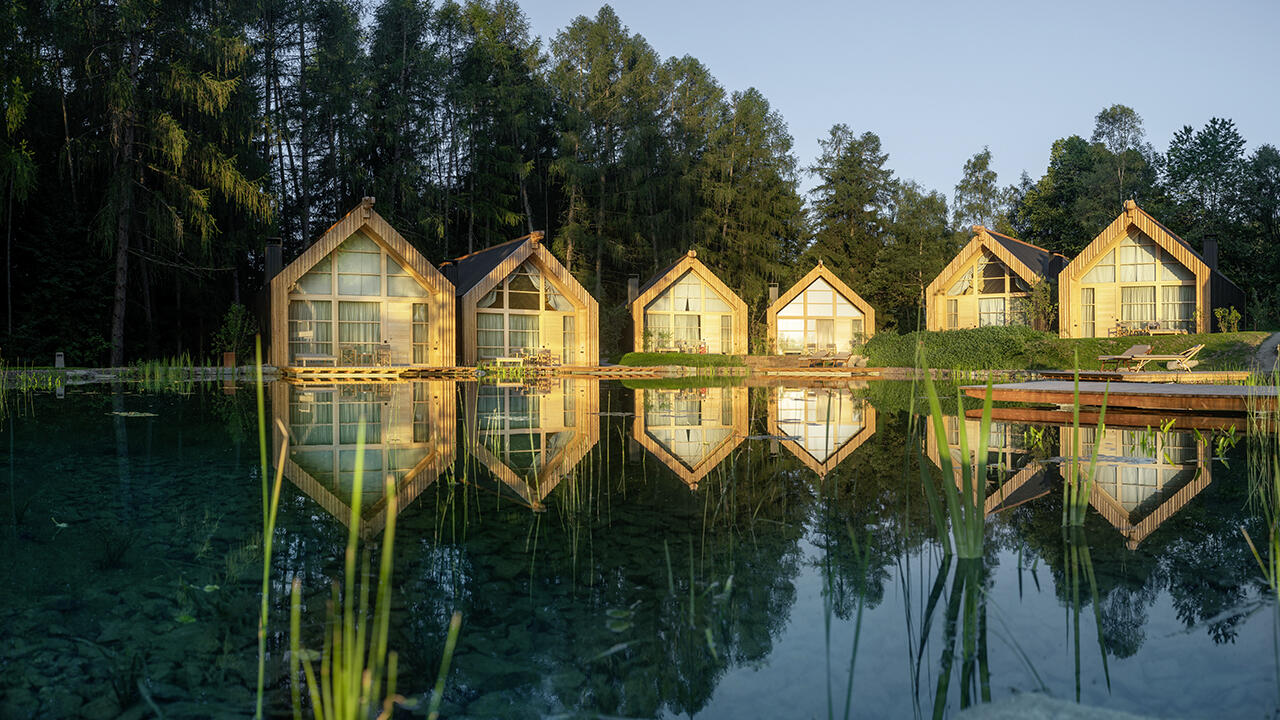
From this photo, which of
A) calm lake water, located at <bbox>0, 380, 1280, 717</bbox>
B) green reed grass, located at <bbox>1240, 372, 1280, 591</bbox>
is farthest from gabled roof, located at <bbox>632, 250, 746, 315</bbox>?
calm lake water, located at <bbox>0, 380, 1280, 717</bbox>

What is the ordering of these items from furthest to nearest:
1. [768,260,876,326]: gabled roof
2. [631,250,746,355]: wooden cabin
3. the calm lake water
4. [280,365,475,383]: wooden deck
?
[768,260,876,326]: gabled roof → [631,250,746,355]: wooden cabin → [280,365,475,383]: wooden deck → the calm lake water

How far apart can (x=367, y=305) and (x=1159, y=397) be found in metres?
20.4

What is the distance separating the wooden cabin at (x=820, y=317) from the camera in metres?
31.7

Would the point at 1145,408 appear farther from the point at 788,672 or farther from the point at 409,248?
the point at 409,248

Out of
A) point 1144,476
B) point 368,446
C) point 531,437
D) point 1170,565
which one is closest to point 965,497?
point 1170,565

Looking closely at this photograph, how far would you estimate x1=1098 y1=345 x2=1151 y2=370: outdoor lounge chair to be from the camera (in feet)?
61.1

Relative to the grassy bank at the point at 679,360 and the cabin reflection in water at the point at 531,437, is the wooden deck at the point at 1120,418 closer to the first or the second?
the cabin reflection in water at the point at 531,437

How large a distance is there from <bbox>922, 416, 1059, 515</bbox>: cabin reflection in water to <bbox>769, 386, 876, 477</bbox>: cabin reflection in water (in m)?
0.70

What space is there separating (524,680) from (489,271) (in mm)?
23512

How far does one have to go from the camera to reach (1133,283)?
87.3 feet

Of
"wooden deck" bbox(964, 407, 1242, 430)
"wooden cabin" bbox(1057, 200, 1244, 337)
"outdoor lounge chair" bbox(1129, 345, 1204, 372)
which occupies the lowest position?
"wooden deck" bbox(964, 407, 1242, 430)

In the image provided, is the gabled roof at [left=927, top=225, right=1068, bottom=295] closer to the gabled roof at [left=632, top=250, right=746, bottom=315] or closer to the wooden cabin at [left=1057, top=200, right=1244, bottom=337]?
the wooden cabin at [left=1057, top=200, right=1244, bottom=337]

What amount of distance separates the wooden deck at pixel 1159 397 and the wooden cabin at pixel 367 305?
669 inches

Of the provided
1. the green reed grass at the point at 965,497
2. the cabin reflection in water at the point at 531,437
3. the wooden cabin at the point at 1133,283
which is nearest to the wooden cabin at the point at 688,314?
the wooden cabin at the point at 1133,283
